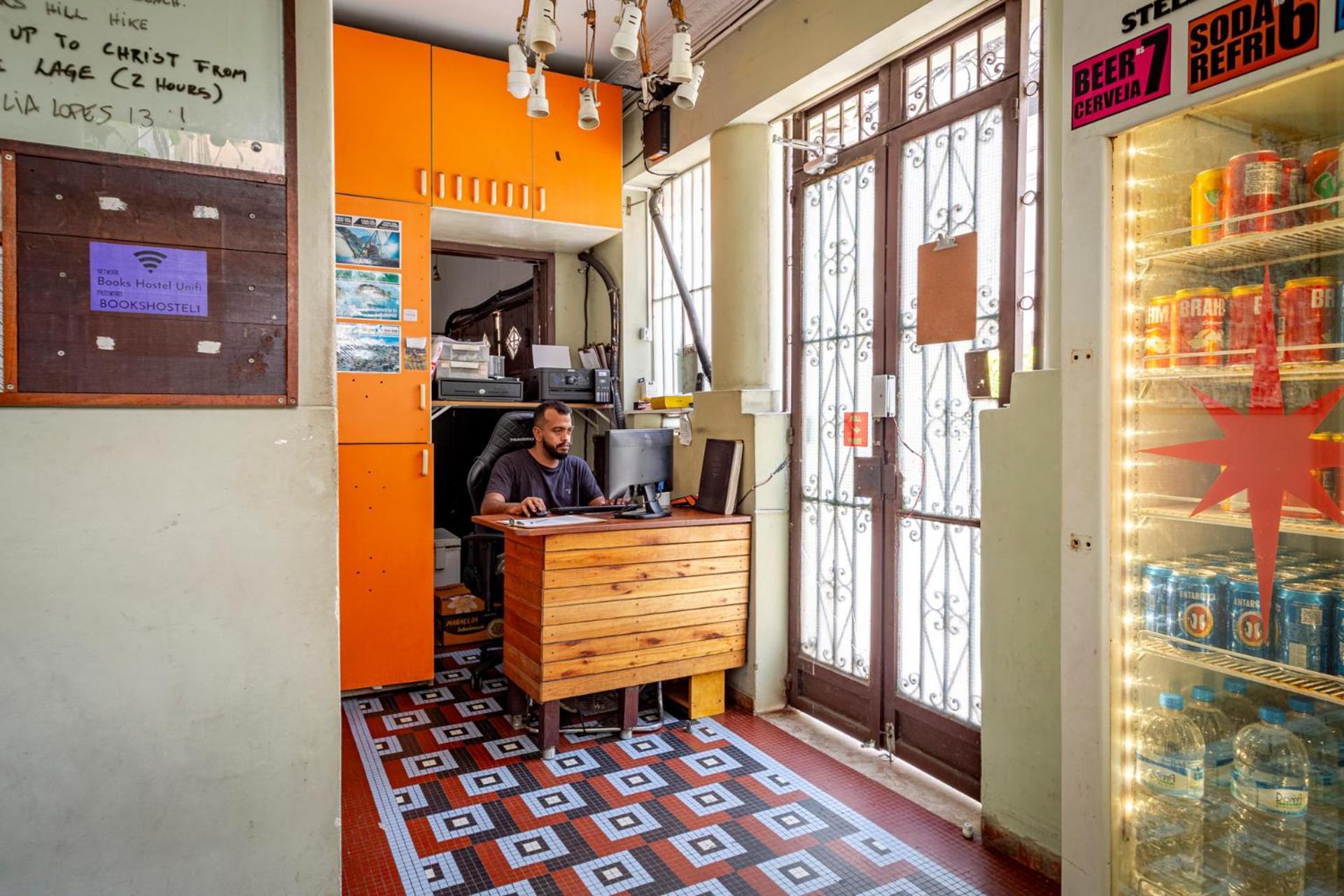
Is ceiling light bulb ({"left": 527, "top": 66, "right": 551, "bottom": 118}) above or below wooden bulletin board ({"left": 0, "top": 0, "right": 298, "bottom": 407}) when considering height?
above

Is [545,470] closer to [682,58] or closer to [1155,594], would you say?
[682,58]

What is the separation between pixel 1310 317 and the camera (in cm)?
165

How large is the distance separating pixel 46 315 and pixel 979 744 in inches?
116

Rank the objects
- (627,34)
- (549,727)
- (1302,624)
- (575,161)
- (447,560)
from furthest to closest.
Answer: (447,560), (575,161), (549,727), (627,34), (1302,624)

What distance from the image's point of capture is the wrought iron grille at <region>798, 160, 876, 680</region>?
3.32 metres

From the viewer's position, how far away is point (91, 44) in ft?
5.33

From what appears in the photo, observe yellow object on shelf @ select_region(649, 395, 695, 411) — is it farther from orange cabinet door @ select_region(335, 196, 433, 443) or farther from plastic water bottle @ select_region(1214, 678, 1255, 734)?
plastic water bottle @ select_region(1214, 678, 1255, 734)

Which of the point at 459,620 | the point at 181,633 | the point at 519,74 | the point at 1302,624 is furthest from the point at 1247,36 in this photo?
the point at 459,620

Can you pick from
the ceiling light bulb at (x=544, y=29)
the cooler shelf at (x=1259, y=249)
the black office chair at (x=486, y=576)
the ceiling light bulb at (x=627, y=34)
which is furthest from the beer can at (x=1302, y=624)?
the black office chair at (x=486, y=576)

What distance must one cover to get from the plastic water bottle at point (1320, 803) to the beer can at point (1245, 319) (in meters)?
0.77

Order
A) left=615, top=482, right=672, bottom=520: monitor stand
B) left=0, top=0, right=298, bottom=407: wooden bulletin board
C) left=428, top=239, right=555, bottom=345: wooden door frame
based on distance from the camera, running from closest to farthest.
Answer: left=0, top=0, right=298, bottom=407: wooden bulletin board < left=615, top=482, right=672, bottom=520: monitor stand < left=428, top=239, right=555, bottom=345: wooden door frame

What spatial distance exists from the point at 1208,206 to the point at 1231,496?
0.67m

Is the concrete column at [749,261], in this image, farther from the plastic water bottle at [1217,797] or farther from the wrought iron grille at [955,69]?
the plastic water bottle at [1217,797]

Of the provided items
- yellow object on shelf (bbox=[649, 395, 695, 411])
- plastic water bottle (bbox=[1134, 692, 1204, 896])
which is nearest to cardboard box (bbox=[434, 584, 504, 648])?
yellow object on shelf (bbox=[649, 395, 695, 411])
